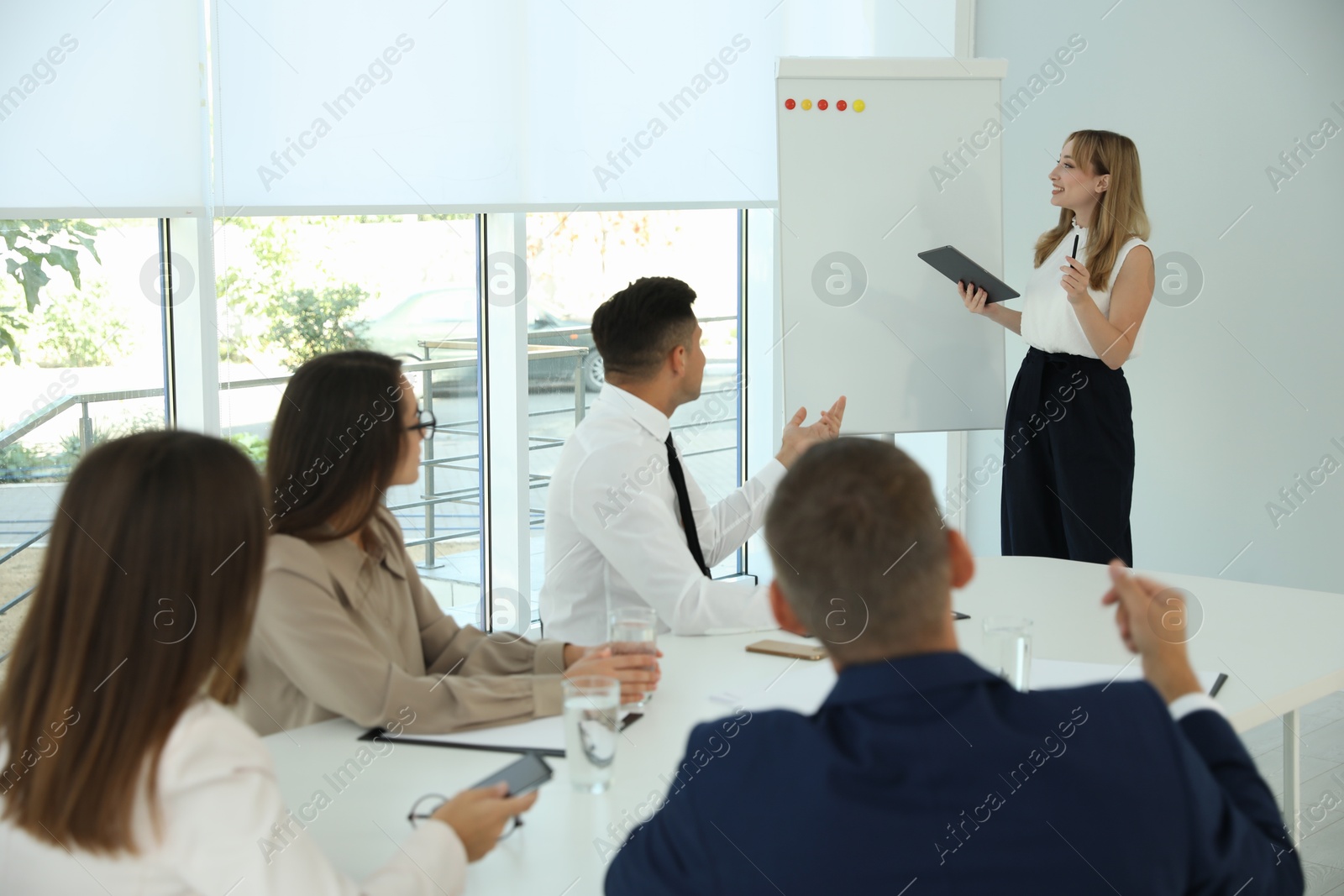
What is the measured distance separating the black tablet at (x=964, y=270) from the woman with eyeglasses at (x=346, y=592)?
2.10 meters

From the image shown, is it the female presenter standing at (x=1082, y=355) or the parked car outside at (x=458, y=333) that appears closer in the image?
the female presenter standing at (x=1082, y=355)

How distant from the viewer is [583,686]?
59.4 inches

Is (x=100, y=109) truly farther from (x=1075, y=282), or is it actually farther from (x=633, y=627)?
(x=1075, y=282)

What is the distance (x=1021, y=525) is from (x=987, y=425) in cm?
34

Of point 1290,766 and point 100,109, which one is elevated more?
point 100,109

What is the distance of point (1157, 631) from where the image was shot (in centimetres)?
129

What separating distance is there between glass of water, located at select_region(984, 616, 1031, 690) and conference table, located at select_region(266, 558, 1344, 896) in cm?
15

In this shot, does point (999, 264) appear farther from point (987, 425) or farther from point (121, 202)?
point (121, 202)

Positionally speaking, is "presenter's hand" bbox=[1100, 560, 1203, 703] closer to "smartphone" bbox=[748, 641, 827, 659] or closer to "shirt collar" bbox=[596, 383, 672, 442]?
"smartphone" bbox=[748, 641, 827, 659]

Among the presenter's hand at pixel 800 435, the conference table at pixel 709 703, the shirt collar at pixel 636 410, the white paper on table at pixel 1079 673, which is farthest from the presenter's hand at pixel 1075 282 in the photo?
the white paper on table at pixel 1079 673

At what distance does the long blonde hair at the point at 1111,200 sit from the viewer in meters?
3.48

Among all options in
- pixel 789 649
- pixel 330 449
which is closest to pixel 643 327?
pixel 789 649

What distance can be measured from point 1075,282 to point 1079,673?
6.07 feet

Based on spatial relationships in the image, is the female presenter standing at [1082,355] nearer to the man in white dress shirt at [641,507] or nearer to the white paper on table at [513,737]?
the man in white dress shirt at [641,507]
